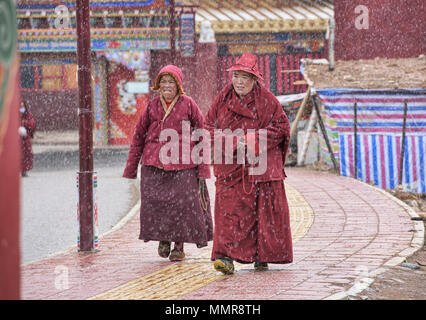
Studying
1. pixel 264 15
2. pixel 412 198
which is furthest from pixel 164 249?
pixel 264 15

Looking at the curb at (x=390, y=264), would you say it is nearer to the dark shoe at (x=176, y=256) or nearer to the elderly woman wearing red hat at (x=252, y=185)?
the elderly woman wearing red hat at (x=252, y=185)

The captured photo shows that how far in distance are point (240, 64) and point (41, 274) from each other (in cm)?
242

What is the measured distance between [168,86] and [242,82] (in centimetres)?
100

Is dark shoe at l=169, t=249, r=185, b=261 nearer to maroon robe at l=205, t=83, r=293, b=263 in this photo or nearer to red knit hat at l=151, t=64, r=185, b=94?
maroon robe at l=205, t=83, r=293, b=263

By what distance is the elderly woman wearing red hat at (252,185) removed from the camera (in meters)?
6.00

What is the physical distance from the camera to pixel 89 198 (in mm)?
7387

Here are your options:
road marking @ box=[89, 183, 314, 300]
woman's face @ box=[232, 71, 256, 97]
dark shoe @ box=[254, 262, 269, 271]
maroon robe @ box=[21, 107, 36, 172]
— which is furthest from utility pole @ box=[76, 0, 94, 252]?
maroon robe @ box=[21, 107, 36, 172]

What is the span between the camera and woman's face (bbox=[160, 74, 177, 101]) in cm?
677

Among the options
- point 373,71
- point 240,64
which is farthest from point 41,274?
point 373,71

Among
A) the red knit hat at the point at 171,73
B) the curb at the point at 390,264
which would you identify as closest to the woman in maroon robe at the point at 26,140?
the curb at the point at 390,264

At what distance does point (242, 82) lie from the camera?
5.99 metres

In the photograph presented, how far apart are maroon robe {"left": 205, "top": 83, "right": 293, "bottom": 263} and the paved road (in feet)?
7.21
